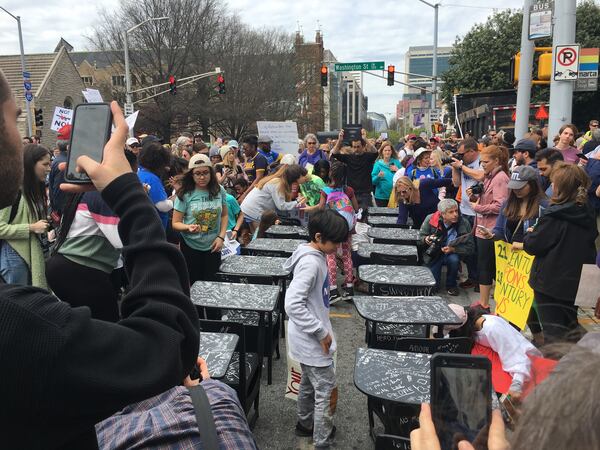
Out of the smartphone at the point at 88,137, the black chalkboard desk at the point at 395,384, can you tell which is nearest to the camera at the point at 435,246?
the black chalkboard desk at the point at 395,384

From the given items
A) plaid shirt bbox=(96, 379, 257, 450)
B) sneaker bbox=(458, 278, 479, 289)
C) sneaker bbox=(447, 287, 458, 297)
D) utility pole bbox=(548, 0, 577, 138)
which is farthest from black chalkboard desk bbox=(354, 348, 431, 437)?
utility pole bbox=(548, 0, 577, 138)

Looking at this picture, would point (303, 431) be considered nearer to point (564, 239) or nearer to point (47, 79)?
point (564, 239)

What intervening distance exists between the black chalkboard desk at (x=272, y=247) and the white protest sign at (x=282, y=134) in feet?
23.4

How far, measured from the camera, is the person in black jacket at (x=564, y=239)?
13.2ft

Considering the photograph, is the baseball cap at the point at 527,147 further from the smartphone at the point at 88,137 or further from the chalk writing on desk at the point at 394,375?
the smartphone at the point at 88,137

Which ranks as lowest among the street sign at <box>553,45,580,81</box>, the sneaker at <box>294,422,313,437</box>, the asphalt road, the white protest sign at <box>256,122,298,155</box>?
the asphalt road

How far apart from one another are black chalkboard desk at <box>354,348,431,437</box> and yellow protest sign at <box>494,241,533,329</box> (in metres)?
2.24

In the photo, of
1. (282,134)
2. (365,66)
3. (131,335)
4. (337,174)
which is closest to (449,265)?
(337,174)

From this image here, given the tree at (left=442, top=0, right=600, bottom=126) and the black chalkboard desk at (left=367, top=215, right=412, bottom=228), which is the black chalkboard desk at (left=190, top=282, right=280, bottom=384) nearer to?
the black chalkboard desk at (left=367, top=215, right=412, bottom=228)

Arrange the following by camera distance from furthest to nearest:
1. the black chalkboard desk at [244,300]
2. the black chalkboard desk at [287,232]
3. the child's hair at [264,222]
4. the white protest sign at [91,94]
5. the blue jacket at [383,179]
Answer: the blue jacket at [383,179] → the white protest sign at [91,94] → the child's hair at [264,222] → the black chalkboard desk at [287,232] → the black chalkboard desk at [244,300]

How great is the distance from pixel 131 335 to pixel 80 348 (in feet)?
0.35

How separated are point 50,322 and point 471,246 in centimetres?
634

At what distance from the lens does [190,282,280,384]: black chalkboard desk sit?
3.69 meters

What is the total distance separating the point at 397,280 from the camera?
445 cm
